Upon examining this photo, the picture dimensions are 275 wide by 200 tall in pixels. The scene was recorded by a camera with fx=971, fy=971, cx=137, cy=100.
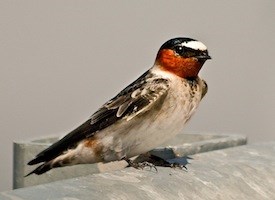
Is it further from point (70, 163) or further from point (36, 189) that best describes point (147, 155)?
point (36, 189)

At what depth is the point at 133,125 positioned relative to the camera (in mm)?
2932

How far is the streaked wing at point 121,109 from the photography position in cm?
293

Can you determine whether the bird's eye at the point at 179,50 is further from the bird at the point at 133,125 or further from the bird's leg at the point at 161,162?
the bird's leg at the point at 161,162

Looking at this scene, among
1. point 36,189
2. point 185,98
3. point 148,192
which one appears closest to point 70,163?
point 185,98

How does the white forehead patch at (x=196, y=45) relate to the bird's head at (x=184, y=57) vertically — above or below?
above

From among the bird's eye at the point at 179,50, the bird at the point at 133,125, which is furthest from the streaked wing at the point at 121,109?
the bird's eye at the point at 179,50

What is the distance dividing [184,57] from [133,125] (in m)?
0.29

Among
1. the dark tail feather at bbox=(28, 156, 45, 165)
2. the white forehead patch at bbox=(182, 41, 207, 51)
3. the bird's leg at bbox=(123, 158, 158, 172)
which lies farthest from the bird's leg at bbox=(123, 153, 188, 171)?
the white forehead patch at bbox=(182, 41, 207, 51)

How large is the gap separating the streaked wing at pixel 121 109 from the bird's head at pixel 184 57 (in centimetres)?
7

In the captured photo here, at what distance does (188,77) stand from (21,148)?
576 millimetres

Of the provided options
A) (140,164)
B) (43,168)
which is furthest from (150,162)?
(43,168)

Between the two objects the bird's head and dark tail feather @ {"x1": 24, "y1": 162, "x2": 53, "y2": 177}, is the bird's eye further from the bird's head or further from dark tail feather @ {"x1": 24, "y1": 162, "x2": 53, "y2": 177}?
dark tail feather @ {"x1": 24, "y1": 162, "x2": 53, "y2": 177}

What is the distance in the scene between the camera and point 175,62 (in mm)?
3053

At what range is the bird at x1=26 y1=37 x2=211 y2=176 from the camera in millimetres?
2916
